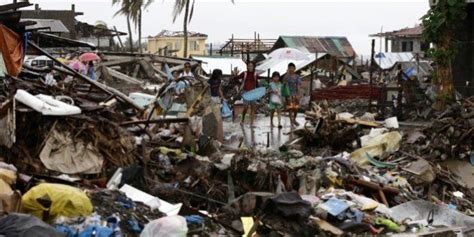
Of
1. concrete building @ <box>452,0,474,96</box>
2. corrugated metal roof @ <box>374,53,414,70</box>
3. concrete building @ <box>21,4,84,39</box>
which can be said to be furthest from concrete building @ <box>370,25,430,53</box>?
concrete building @ <box>452,0,474,96</box>

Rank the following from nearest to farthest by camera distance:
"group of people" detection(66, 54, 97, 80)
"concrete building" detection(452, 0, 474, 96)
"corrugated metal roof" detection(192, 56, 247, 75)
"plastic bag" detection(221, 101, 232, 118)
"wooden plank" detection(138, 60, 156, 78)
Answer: "plastic bag" detection(221, 101, 232, 118) < "concrete building" detection(452, 0, 474, 96) < "group of people" detection(66, 54, 97, 80) < "wooden plank" detection(138, 60, 156, 78) < "corrugated metal roof" detection(192, 56, 247, 75)

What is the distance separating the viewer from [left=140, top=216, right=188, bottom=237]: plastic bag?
713 cm

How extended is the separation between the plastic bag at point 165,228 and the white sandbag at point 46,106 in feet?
8.62

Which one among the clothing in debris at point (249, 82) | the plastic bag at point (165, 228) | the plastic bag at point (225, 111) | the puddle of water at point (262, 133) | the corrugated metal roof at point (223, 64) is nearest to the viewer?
the plastic bag at point (165, 228)

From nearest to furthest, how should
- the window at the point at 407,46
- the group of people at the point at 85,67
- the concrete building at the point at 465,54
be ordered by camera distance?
the concrete building at the point at 465,54
the group of people at the point at 85,67
the window at the point at 407,46

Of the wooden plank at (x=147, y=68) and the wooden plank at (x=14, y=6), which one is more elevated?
the wooden plank at (x=14, y=6)

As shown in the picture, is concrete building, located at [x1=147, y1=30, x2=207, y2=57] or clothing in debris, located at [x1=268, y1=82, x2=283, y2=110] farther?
concrete building, located at [x1=147, y1=30, x2=207, y2=57]

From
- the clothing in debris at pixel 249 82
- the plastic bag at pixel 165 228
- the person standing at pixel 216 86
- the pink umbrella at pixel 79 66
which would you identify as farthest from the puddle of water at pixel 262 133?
the plastic bag at pixel 165 228

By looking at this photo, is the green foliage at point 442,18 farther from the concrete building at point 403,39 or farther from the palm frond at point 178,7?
the concrete building at point 403,39

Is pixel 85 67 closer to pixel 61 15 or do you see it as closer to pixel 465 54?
pixel 465 54

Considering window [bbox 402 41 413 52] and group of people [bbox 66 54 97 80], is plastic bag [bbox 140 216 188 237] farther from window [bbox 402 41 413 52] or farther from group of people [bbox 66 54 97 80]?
window [bbox 402 41 413 52]

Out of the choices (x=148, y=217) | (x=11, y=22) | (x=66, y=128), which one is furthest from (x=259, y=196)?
(x=11, y=22)

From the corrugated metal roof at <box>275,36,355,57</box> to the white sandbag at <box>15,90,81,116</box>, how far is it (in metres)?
34.9

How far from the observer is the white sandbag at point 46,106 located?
9.11 m
